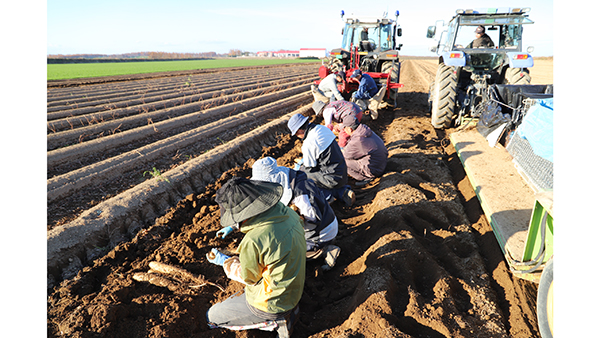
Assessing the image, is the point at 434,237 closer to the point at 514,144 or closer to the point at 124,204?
the point at 514,144

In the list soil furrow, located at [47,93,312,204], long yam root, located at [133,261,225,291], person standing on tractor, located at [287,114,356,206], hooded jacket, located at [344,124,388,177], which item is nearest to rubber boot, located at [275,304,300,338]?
long yam root, located at [133,261,225,291]

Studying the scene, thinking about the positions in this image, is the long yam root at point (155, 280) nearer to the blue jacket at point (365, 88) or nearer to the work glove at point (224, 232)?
the work glove at point (224, 232)

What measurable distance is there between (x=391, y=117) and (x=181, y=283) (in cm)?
730

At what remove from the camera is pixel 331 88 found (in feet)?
26.1

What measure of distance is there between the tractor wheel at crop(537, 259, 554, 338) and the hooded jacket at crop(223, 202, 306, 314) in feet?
4.93

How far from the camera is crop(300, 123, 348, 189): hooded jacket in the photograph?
389cm

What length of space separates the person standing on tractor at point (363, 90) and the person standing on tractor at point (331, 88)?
347 mm

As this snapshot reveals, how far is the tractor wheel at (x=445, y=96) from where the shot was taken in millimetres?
6414

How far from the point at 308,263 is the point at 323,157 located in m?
1.39

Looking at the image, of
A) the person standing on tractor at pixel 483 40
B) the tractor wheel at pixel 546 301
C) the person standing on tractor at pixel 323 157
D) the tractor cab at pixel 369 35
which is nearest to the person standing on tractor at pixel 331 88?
the tractor cab at pixel 369 35

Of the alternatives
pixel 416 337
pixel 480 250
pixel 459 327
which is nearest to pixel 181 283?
pixel 416 337

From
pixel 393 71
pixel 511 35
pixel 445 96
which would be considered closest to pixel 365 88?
pixel 393 71

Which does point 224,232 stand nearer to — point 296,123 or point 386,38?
point 296,123

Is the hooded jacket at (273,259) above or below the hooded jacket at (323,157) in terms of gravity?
below
